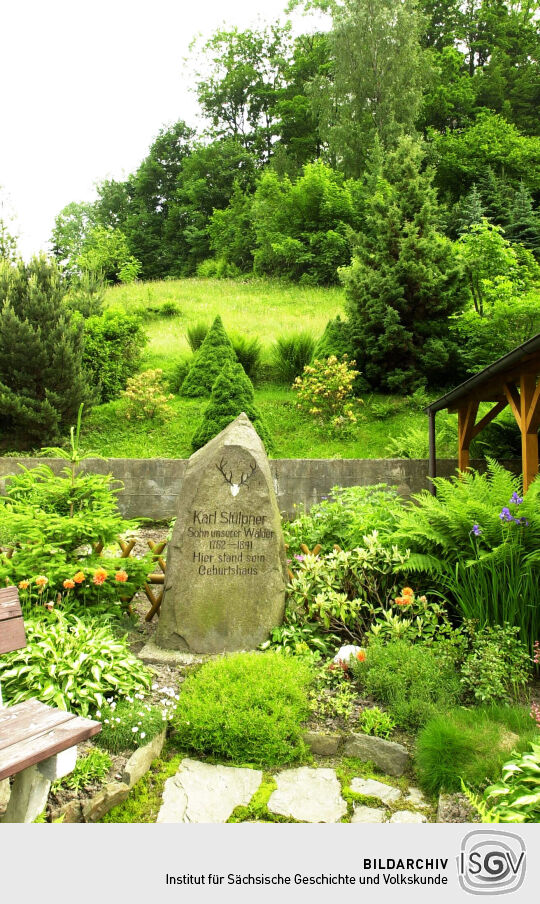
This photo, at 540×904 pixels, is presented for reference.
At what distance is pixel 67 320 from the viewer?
38.4ft

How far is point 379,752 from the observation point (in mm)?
3422

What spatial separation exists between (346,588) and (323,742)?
5.42 feet

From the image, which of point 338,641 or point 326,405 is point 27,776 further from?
point 326,405

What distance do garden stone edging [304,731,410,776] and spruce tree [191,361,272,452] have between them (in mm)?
7496

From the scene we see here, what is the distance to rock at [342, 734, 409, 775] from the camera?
3367 mm

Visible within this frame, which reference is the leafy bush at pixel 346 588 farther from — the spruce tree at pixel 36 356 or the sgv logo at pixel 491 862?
the spruce tree at pixel 36 356

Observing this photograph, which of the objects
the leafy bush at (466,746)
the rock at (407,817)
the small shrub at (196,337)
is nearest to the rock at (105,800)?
the rock at (407,817)

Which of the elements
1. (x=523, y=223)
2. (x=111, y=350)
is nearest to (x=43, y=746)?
(x=111, y=350)

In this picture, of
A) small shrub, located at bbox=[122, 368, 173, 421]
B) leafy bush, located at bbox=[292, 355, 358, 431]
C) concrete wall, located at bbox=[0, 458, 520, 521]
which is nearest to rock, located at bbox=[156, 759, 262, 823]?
concrete wall, located at bbox=[0, 458, 520, 521]

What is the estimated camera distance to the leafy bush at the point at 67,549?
4426mm

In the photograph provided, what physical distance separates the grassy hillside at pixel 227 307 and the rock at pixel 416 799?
12.4 meters

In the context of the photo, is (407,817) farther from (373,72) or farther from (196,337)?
(373,72)

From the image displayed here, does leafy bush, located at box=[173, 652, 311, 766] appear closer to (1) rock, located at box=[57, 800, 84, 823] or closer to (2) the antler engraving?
(1) rock, located at box=[57, 800, 84, 823]

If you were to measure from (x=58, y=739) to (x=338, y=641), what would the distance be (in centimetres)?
281
